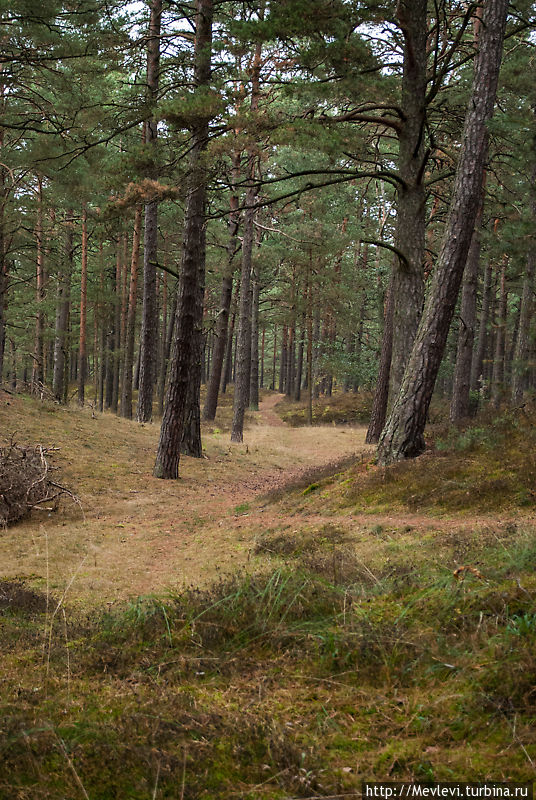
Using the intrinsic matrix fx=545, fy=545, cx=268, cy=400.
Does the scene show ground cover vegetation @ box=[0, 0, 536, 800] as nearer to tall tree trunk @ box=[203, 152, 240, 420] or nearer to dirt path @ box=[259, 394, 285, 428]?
tall tree trunk @ box=[203, 152, 240, 420]

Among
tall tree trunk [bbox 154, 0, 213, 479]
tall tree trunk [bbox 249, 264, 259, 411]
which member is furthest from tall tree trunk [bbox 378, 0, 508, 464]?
tall tree trunk [bbox 249, 264, 259, 411]

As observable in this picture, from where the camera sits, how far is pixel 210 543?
25.3ft

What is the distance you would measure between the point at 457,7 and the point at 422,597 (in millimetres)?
12559

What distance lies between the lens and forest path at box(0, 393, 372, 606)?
6.23 metres

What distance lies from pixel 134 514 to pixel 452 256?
23.1 ft

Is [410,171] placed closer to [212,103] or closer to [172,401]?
[212,103]

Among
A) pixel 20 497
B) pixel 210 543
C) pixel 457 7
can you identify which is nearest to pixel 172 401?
pixel 20 497

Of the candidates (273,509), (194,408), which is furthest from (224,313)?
(273,509)

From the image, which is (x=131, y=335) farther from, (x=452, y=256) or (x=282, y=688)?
(x=282, y=688)

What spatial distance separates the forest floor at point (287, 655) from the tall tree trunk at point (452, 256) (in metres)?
1.72

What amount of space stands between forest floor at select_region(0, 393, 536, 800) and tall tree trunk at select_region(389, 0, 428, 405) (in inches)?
142

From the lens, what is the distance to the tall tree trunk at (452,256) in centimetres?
864

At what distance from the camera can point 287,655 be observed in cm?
327

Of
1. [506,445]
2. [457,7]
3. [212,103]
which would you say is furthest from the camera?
[457,7]
